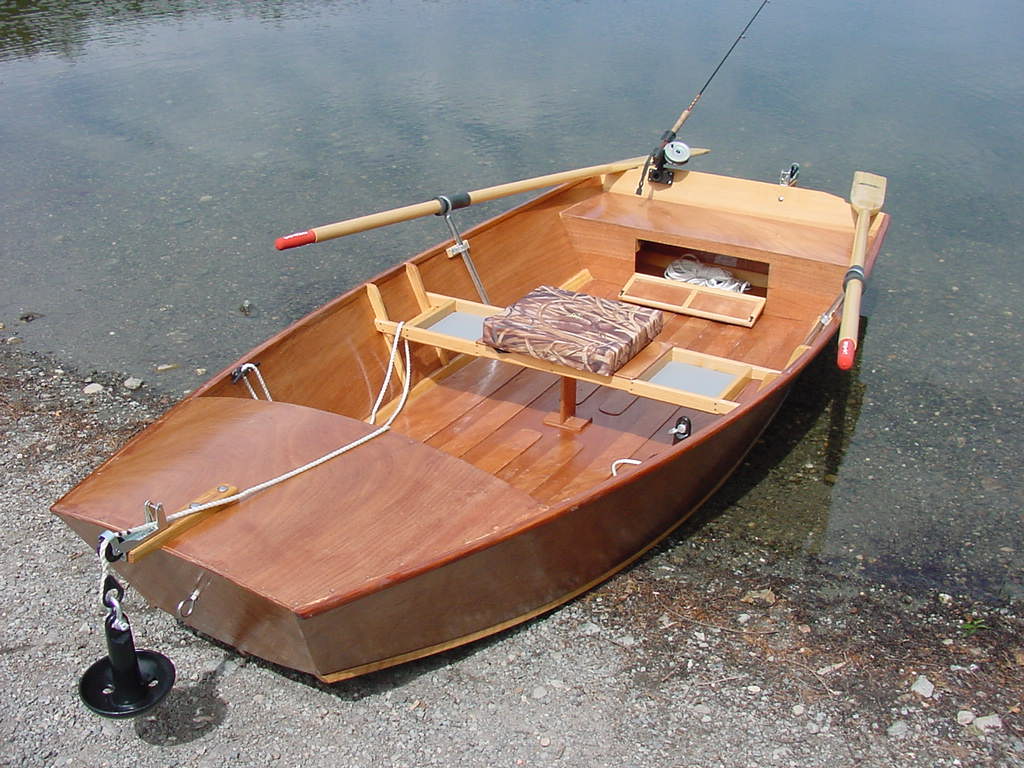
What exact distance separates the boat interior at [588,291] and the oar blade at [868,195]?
0.13 meters

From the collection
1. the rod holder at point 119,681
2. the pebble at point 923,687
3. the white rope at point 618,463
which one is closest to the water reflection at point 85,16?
the white rope at point 618,463

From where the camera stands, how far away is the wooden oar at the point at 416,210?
484cm

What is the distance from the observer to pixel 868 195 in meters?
6.25

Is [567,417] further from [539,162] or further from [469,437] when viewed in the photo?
[539,162]

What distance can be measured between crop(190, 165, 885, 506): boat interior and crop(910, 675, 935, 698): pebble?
1403mm

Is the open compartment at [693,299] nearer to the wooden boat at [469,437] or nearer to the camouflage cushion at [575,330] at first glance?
the wooden boat at [469,437]

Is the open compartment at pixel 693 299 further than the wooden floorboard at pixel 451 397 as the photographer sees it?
Yes

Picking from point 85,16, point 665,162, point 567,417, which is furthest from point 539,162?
point 85,16

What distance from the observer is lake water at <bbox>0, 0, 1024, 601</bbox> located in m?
5.68

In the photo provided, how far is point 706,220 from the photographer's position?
654 cm

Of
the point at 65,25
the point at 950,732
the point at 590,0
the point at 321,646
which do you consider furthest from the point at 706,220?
the point at 65,25

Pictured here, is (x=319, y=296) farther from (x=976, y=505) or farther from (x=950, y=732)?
(x=950, y=732)

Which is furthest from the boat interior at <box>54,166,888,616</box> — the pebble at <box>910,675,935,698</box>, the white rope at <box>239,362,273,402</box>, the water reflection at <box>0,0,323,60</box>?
the water reflection at <box>0,0,323,60</box>

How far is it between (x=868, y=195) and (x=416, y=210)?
3030 millimetres
